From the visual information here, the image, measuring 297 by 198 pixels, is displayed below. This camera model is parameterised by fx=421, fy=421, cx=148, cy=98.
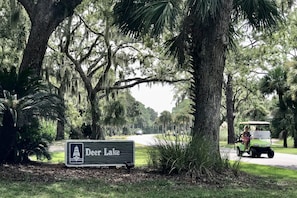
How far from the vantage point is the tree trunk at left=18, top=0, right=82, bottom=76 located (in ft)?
36.1

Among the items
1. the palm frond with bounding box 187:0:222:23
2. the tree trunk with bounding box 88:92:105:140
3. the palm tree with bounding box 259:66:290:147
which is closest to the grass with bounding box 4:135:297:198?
the palm frond with bounding box 187:0:222:23

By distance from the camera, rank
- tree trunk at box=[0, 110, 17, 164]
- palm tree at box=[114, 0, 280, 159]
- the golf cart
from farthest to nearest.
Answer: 1. the golf cart
2. palm tree at box=[114, 0, 280, 159]
3. tree trunk at box=[0, 110, 17, 164]

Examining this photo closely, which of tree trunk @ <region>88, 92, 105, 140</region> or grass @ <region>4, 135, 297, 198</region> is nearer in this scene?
grass @ <region>4, 135, 297, 198</region>

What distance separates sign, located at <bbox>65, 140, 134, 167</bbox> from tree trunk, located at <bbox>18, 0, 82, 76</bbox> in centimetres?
235

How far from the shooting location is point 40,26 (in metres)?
11.0

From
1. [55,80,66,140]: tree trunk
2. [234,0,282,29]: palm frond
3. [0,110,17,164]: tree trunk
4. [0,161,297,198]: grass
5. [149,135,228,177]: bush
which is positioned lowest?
[0,161,297,198]: grass

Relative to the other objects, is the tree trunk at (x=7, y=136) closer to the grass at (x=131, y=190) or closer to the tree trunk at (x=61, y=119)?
the tree trunk at (x=61, y=119)

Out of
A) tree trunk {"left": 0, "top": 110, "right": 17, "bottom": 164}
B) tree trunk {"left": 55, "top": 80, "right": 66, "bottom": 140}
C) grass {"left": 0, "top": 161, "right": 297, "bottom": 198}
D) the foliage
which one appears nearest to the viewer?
grass {"left": 0, "top": 161, "right": 297, "bottom": 198}

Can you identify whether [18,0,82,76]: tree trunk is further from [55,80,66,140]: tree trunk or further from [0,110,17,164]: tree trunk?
[0,110,17,164]: tree trunk

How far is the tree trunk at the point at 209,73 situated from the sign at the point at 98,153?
175 cm

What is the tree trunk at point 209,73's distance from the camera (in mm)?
10117

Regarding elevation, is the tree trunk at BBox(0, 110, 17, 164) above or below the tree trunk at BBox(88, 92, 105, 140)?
below

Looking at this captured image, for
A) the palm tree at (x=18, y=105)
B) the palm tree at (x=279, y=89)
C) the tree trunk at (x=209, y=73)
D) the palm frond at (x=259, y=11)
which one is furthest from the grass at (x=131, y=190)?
the palm tree at (x=279, y=89)

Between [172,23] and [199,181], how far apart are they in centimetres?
372
